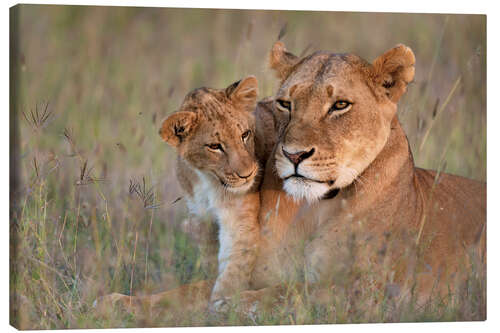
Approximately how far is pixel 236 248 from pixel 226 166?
0.38m

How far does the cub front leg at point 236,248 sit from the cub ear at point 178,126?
1.31 feet

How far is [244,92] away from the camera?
13.9 feet

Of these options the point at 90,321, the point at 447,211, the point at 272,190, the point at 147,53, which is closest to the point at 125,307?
the point at 90,321

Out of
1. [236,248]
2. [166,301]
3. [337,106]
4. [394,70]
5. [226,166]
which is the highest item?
[394,70]

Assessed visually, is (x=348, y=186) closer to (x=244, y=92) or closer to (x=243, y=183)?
(x=243, y=183)

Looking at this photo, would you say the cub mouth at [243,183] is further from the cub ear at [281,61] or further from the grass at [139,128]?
the cub ear at [281,61]

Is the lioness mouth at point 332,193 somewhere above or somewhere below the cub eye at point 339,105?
below

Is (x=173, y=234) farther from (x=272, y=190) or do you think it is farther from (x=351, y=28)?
(x=351, y=28)

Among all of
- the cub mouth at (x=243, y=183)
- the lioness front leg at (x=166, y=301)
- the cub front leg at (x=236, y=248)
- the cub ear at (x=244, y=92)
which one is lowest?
the lioness front leg at (x=166, y=301)

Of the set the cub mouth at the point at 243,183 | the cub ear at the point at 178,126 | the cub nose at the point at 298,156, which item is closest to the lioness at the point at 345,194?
the cub nose at the point at 298,156

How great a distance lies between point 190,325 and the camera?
4105mm

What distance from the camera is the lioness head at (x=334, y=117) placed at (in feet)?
12.6

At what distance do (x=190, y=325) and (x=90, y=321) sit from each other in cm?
46

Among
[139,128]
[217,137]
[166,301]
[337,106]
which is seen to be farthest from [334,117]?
[139,128]
